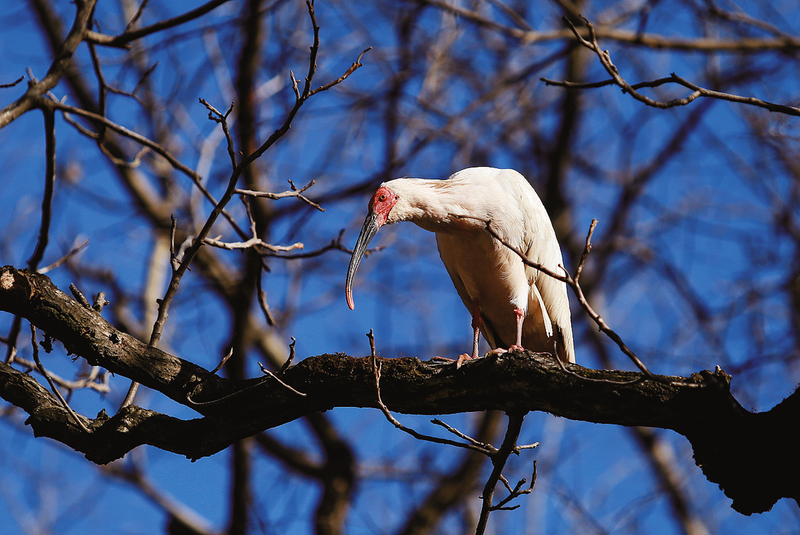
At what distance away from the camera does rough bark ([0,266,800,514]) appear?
266 centimetres

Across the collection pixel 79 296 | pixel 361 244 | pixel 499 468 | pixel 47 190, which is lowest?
pixel 499 468

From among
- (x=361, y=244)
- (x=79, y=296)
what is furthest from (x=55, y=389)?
(x=361, y=244)

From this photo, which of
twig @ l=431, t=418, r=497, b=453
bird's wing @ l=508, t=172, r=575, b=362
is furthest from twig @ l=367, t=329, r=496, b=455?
bird's wing @ l=508, t=172, r=575, b=362

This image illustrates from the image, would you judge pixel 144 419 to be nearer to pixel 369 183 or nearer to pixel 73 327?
pixel 73 327

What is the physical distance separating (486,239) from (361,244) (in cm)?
78

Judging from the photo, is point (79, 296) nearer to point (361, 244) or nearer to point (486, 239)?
point (361, 244)

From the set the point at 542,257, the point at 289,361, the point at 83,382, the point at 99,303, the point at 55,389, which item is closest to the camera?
the point at 289,361

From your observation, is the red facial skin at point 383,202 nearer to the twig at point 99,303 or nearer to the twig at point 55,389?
the twig at point 99,303

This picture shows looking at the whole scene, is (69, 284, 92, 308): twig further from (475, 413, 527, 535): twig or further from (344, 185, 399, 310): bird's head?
(475, 413, 527, 535): twig

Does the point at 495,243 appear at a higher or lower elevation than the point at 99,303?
higher

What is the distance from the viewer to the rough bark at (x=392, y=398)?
2658 mm

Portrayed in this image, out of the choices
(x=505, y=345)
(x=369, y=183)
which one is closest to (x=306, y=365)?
(x=505, y=345)

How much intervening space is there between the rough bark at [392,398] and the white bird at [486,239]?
3.34ft

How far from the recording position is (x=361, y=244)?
4.27 meters
